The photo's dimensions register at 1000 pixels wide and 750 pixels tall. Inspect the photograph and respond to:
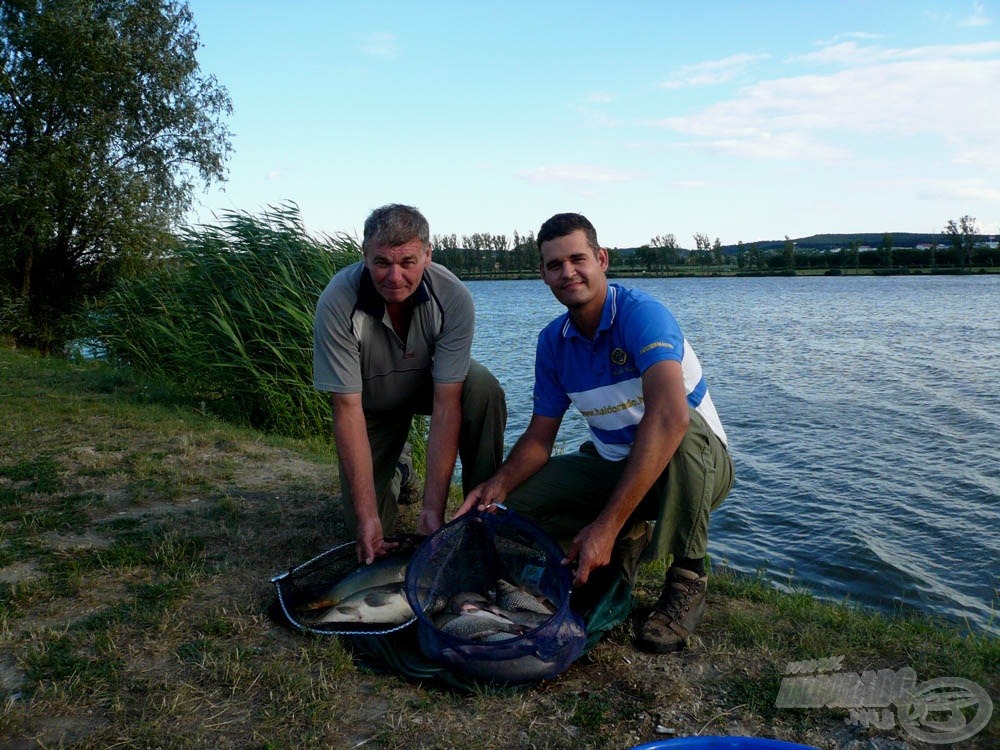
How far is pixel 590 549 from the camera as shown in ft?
9.91

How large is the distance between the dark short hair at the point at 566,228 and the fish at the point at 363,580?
1.55 metres

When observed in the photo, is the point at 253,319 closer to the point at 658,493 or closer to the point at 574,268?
the point at 574,268

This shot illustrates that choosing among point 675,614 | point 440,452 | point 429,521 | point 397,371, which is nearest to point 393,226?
point 397,371

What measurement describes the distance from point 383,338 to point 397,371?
0.73 feet

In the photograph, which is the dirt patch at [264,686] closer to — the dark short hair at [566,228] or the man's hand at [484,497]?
the man's hand at [484,497]

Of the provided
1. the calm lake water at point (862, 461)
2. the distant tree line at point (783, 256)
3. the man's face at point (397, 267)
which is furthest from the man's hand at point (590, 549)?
the distant tree line at point (783, 256)

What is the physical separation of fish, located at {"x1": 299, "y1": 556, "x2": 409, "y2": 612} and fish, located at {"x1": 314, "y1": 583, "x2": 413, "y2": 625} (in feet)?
0.12

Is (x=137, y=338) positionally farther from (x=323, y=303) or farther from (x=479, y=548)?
(x=479, y=548)

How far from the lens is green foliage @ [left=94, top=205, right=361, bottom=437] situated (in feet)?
25.8

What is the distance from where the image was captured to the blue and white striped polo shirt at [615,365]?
327cm

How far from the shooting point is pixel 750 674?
2.89 m

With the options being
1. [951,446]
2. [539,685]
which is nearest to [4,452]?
[539,685]

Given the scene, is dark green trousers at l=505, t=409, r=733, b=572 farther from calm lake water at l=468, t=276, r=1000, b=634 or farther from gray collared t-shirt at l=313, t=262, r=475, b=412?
calm lake water at l=468, t=276, r=1000, b=634

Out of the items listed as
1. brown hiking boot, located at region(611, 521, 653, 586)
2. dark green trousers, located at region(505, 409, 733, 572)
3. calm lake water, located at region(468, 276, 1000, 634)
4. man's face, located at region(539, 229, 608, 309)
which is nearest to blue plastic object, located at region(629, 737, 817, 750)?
dark green trousers, located at region(505, 409, 733, 572)
